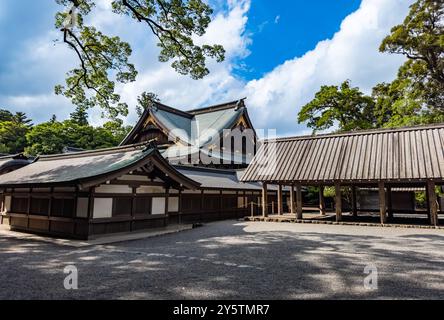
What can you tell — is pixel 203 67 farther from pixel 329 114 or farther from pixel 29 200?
pixel 329 114

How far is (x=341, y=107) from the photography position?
31094mm

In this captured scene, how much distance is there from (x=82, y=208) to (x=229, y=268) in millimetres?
6711

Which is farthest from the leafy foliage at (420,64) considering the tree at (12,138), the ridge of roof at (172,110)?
the tree at (12,138)

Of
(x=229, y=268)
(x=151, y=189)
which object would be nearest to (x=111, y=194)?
(x=151, y=189)

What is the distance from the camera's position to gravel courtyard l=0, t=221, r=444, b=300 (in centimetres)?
490

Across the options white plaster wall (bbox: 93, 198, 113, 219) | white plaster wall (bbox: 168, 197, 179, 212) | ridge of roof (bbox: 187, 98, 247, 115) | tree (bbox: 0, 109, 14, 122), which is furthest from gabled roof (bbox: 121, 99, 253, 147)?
tree (bbox: 0, 109, 14, 122)

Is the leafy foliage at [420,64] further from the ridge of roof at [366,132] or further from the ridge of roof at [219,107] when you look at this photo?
the ridge of roof at [219,107]

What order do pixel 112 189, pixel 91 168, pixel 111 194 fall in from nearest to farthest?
pixel 111 194 < pixel 112 189 < pixel 91 168

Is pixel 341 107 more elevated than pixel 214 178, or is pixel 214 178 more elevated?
pixel 341 107

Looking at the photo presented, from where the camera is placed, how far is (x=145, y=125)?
2669 cm

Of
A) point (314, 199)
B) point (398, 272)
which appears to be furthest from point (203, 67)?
point (314, 199)

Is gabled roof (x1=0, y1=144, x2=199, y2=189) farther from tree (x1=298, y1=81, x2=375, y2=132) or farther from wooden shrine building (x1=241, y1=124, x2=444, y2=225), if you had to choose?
tree (x1=298, y1=81, x2=375, y2=132)

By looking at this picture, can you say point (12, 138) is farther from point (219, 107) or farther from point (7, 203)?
point (7, 203)

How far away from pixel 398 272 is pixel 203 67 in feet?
42.7
